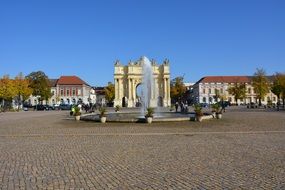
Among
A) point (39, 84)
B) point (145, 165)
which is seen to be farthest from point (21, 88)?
point (145, 165)

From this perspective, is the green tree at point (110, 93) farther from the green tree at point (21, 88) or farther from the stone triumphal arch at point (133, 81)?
the green tree at point (21, 88)

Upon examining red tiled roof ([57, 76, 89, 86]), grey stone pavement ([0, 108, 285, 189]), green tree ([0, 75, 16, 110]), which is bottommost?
grey stone pavement ([0, 108, 285, 189])

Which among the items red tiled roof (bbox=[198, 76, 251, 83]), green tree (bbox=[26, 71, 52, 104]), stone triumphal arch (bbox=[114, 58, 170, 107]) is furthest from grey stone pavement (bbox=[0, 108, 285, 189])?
red tiled roof (bbox=[198, 76, 251, 83])

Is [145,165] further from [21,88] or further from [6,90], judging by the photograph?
[21,88]

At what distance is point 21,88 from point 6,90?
24.9ft

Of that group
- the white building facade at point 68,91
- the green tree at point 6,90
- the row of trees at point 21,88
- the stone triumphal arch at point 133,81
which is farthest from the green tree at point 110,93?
the green tree at point 6,90

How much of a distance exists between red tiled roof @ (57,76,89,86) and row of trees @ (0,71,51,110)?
4528cm

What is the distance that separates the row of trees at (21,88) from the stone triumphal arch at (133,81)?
23.3 meters

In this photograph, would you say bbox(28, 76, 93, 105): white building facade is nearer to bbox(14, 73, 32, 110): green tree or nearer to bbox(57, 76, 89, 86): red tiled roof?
bbox(57, 76, 89, 86): red tiled roof

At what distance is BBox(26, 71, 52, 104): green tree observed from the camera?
110938 millimetres

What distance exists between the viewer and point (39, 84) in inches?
4380

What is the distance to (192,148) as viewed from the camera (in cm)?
1466

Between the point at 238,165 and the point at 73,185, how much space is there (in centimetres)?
461

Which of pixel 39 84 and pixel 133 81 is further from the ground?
pixel 133 81
